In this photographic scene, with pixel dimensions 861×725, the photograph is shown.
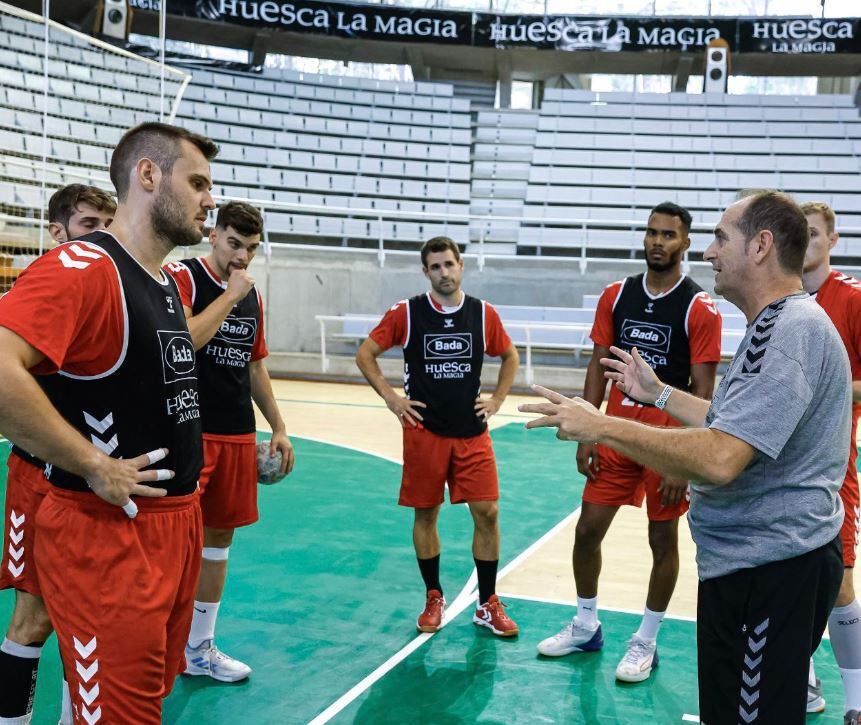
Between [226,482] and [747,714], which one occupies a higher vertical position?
[226,482]

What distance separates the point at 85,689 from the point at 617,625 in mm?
3107

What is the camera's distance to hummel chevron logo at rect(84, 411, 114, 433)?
7.40 ft

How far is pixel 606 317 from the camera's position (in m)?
4.39

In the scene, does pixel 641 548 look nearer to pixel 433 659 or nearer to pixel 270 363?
pixel 433 659

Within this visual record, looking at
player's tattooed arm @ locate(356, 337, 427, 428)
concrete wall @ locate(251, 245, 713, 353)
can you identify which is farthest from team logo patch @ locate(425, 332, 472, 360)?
concrete wall @ locate(251, 245, 713, 353)

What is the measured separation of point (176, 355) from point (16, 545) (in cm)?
134

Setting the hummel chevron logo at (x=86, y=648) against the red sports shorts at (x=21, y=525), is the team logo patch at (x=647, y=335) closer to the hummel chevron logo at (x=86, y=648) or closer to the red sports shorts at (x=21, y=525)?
the red sports shorts at (x=21, y=525)

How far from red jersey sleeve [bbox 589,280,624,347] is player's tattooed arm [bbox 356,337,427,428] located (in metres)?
1.01

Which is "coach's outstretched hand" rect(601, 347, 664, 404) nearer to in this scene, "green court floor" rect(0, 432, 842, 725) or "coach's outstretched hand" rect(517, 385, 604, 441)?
"coach's outstretched hand" rect(517, 385, 604, 441)

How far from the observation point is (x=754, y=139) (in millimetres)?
21469

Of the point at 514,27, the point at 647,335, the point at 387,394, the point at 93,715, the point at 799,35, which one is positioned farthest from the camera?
the point at 514,27

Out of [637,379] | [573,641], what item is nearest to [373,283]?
[573,641]

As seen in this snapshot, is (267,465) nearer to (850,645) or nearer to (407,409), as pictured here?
(407,409)

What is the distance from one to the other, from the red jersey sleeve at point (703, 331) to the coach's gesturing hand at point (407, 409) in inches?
56.9
